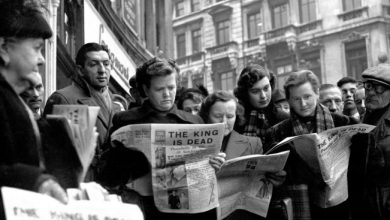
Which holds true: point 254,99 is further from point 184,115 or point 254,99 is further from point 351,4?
point 351,4

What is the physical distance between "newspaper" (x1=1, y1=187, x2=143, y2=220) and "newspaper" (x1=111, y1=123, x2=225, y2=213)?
0.96m

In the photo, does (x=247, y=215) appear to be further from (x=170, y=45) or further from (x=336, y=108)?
(x=170, y=45)

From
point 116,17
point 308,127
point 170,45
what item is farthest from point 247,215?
point 170,45

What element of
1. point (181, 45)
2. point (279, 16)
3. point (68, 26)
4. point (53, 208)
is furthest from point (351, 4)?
point (53, 208)

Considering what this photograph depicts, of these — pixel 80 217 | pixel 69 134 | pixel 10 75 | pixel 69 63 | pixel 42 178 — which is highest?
pixel 69 63

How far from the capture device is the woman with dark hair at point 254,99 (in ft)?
13.3

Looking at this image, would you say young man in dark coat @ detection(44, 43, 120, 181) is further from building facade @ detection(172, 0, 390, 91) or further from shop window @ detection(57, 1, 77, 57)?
building facade @ detection(172, 0, 390, 91)

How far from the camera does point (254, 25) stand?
3133 centimetres

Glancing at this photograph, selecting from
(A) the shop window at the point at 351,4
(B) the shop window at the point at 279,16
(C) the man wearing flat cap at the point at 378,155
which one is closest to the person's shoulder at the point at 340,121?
(C) the man wearing flat cap at the point at 378,155

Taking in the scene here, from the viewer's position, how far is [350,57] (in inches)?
1040

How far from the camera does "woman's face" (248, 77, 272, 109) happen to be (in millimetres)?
4113

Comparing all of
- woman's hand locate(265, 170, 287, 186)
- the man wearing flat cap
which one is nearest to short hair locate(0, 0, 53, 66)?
woman's hand locate(265, 170, 287, 186)

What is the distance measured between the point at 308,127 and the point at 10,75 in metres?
2.40

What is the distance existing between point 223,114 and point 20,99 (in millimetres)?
1847
